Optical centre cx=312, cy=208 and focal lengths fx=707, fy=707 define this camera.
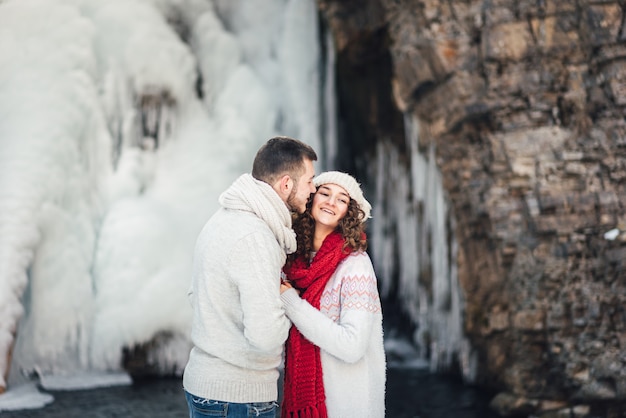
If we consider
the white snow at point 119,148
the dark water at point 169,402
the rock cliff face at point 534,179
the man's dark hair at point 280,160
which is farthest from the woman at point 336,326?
the white snow at point 119,148

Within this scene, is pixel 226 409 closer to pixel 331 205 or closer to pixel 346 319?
pixel 346 319

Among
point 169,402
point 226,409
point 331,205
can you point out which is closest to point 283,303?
point 226,409

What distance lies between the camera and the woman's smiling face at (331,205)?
2637 mm

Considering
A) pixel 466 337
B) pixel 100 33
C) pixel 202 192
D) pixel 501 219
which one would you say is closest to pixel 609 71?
pixel 501 219

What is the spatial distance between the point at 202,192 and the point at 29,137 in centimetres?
170

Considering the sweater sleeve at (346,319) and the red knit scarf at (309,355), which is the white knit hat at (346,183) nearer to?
the red knit scarf at (309,355)

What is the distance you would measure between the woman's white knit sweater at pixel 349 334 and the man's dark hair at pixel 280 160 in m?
0.40

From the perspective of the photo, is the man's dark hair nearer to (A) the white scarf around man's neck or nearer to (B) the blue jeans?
(A) the white scarf around man's neck

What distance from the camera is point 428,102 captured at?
632cm

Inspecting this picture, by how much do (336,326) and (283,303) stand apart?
0.23 m

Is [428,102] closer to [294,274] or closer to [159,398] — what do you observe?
[159,398]

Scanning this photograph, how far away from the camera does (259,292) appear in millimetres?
2129

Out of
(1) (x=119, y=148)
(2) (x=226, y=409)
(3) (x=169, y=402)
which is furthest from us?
(1) (x=119, y=148)

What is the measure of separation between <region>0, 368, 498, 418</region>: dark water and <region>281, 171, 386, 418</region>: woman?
3160 millimetres
